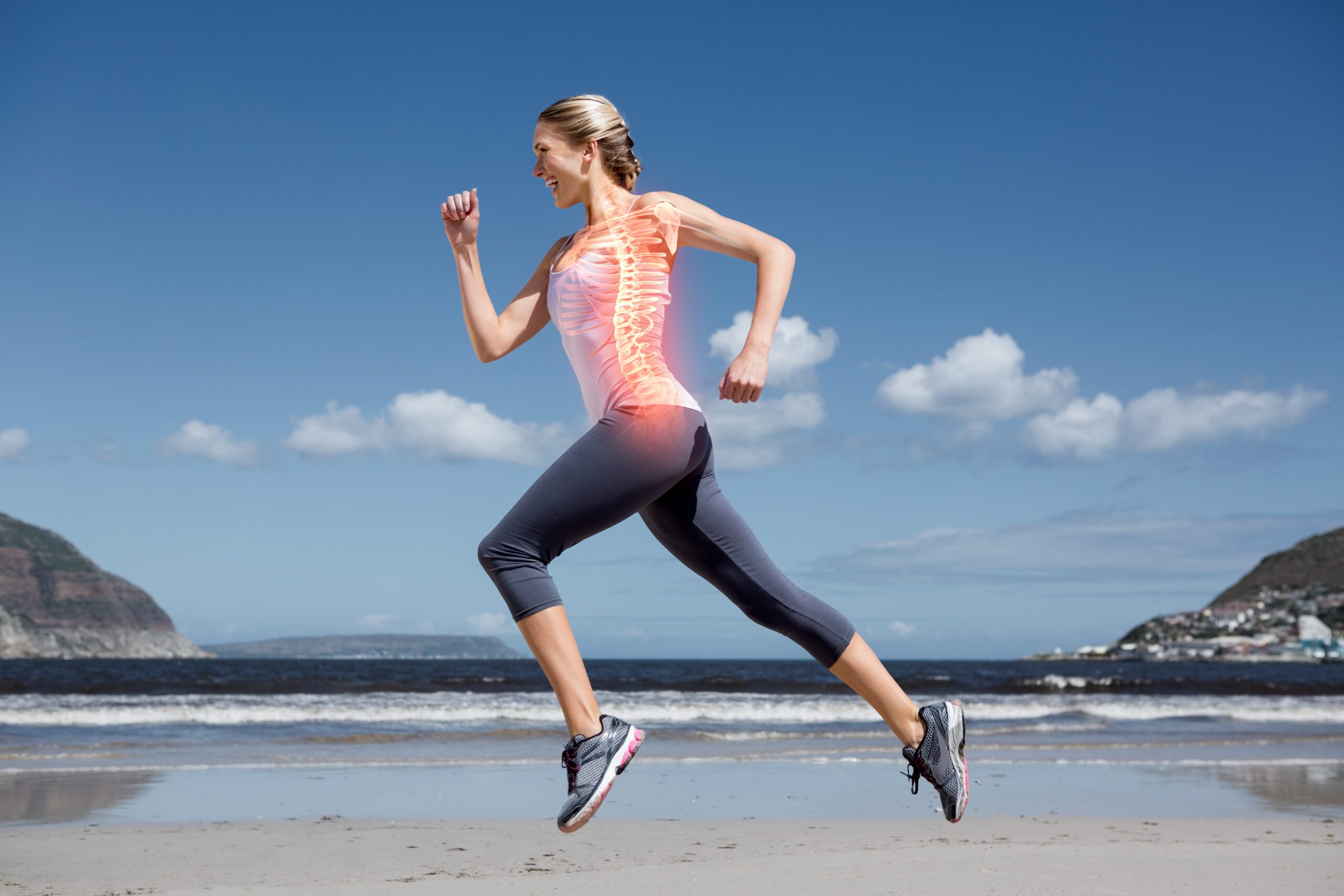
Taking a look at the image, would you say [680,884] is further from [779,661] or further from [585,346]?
[779,661]

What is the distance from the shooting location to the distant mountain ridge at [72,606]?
107 m

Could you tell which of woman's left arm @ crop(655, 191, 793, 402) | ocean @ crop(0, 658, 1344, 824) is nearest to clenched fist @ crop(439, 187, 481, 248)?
woman's left arm @ crop(655, 191, 793, 402)

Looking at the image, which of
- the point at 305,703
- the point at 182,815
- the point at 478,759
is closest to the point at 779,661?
the point at 305,703

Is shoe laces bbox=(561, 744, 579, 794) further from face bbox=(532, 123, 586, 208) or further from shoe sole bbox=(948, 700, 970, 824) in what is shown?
face bbox=(532, 123, 586, 208)

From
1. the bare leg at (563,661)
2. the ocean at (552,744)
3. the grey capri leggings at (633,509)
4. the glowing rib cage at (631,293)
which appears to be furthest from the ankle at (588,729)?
the ocean at (552,744)

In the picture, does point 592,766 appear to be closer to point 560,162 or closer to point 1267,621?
point 560,162

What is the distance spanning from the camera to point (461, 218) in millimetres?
2549

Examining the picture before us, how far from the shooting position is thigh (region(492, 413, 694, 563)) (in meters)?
2.17

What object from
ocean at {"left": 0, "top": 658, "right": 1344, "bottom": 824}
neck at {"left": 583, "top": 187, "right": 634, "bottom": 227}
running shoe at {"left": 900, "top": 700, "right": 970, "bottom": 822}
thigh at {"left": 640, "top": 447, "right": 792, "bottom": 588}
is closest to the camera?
thigh at {"left": 640, "top": 447, "right": 792, "bottom": 588}

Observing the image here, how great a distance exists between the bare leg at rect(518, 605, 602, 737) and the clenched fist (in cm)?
92

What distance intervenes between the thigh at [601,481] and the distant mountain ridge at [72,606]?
114344mm

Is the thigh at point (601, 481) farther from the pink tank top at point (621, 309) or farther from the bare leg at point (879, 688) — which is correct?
the bare leg at point (879, 688)

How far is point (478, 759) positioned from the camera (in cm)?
1051

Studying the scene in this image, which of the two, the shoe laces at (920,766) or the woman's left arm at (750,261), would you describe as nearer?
the woman's left arm at (750,261)
